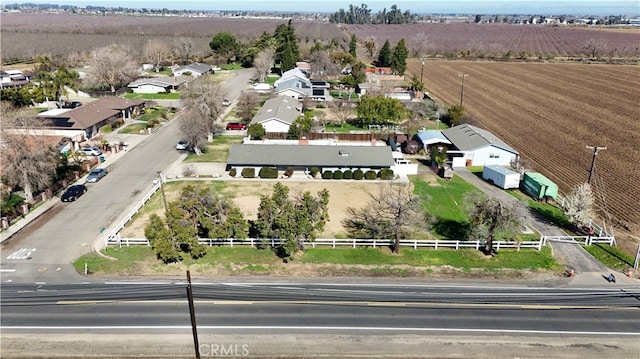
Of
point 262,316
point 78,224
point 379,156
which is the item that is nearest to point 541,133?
point 379,156

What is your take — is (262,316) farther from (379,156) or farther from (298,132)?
(298,132)

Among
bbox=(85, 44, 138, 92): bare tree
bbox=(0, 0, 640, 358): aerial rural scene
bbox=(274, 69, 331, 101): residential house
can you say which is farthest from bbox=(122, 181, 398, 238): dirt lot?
bbox=(85, 44, 138, 92): bare tree

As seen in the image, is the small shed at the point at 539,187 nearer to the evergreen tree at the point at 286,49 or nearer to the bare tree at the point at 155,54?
the evergreen tree at the point at 286,49

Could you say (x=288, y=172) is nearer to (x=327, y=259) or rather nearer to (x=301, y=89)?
(x=327, y=259)

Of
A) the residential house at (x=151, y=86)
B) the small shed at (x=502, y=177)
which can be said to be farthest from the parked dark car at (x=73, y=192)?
the residential house at (x=151, y=86)

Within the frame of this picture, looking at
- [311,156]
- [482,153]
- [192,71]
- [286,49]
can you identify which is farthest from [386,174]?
[192,71]

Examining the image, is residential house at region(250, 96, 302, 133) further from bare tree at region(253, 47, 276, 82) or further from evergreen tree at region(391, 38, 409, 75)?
evergreen tree at region(391, 38, 409, 75)
